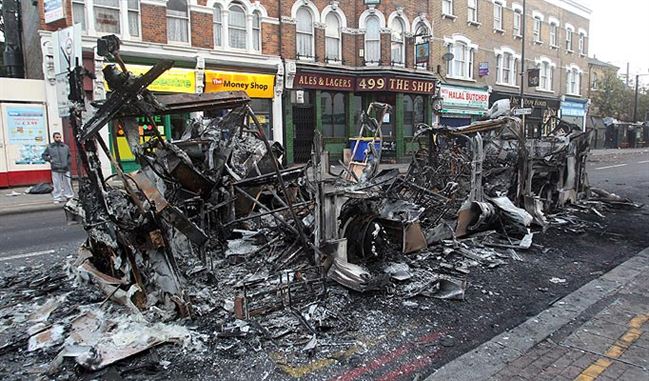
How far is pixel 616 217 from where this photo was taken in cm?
954

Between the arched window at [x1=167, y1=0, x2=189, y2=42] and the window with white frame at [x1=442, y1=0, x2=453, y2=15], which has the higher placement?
the window with white frame at [x1=442, y1=0, x2=453, y2=15]

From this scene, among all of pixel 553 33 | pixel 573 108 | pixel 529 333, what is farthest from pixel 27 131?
pixel 573 108

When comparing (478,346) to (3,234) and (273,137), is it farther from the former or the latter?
(273,137)

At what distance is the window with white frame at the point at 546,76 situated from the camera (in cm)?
3291

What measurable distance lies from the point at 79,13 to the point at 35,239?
10309 millimetres

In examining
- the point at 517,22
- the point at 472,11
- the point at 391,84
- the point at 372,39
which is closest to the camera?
the point at 391,84

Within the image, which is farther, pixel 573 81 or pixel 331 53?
pixel 573 81

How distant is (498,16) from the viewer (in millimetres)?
28672

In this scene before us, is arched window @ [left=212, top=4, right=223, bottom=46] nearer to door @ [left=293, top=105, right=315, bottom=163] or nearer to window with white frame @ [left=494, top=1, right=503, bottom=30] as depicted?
door @ [left=293, top=105, right=315, bottom=163]

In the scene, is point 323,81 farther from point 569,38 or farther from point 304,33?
point 569,38

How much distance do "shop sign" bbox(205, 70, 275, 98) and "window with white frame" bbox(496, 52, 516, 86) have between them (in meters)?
16.5

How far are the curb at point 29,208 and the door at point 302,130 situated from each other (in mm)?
10872

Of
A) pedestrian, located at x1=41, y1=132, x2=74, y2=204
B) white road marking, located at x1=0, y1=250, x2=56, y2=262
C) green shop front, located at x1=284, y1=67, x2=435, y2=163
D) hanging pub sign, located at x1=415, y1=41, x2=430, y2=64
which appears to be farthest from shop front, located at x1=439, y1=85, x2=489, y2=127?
white road marking, located at x1=0, y1=250, x2=56, y2=262

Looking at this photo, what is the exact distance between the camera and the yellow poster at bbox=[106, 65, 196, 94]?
16.6m
